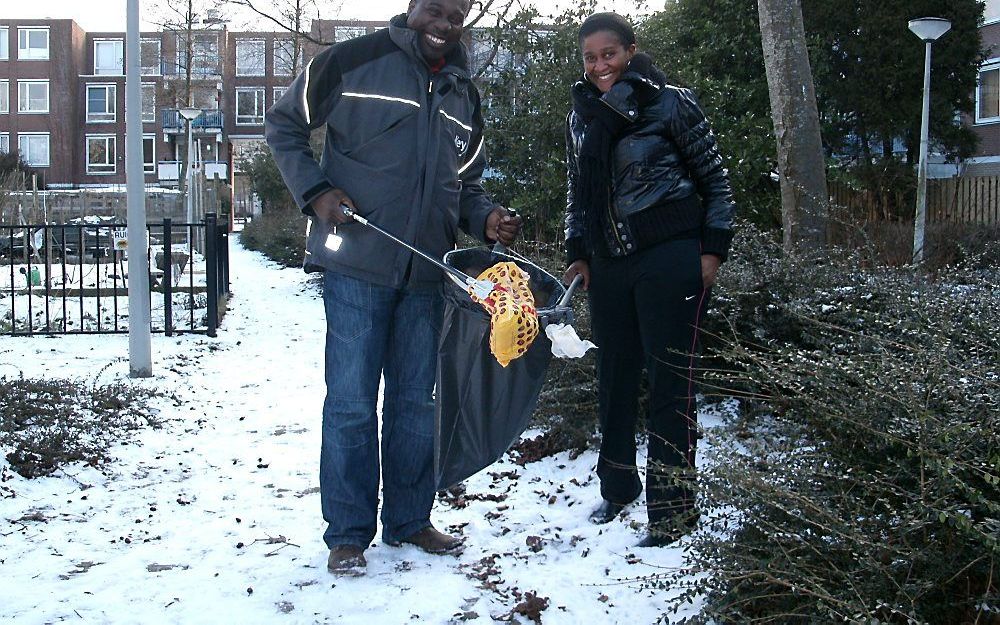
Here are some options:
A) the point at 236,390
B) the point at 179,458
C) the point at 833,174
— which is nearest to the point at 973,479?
the point at 179,458

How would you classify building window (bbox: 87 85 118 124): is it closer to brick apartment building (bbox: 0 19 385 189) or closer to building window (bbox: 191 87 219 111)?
brick apartment building (bbox: 0 19 385 189)

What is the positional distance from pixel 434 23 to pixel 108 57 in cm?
6326

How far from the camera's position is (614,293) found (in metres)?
3.72

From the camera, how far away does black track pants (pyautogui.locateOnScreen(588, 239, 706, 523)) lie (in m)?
3.53

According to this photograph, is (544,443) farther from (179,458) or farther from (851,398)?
(851,398)

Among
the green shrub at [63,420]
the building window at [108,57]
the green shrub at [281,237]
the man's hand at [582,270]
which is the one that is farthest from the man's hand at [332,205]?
the building window at [108,57]

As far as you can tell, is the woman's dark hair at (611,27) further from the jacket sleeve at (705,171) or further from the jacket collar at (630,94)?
the jacket sleeve at (705,171)

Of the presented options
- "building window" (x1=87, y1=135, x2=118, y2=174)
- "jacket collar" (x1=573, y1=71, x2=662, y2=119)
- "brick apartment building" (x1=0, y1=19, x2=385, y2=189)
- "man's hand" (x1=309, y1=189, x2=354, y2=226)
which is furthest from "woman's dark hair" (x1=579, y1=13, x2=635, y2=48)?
"building window" (x1=87, y1=135, x2=118, y2=174)

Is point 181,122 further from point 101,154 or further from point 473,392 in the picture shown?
point 473,392

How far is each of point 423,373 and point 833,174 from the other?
8.88 metres

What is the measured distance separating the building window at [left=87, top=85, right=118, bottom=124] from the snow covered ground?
5881 centimetres

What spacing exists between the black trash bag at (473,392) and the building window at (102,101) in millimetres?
61840

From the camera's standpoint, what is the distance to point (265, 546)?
153 inches

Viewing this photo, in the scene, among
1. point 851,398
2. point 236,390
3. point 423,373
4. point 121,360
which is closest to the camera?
point 851,398
